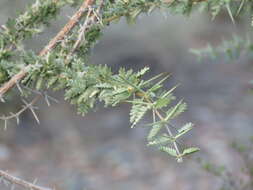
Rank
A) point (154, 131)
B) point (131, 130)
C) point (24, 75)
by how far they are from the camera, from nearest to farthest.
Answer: point (154, 131) → point (24, 75) → point (131, 130)

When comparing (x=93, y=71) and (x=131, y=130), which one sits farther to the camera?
(x=131, y=130)

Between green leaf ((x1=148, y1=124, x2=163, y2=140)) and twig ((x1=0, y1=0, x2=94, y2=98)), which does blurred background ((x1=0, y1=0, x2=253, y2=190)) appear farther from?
green leaf ((x1=148, y1=124, x2=163, y2=140))

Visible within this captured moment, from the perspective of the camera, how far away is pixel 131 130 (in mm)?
3652

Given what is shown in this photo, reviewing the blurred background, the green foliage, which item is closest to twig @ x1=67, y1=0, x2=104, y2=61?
the green foliage

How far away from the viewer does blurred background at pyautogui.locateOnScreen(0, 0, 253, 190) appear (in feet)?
10.4

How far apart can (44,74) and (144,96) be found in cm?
20

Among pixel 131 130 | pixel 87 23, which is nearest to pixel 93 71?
pixel 87 23

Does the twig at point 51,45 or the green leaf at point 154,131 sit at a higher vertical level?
the twig at point 51,45

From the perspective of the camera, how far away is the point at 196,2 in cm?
103

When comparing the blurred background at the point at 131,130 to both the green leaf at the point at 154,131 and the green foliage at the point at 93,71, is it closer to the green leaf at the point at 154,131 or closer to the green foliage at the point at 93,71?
the green foliage at the point at 93,71

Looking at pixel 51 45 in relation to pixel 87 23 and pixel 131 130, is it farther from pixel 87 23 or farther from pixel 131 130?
pixel 131 130

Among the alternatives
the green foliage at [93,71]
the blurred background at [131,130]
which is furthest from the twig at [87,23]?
the blurred background at [131,130]

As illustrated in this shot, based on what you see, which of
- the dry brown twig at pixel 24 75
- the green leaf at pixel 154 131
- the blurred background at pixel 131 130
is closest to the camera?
the green leaf at pixel 154 131

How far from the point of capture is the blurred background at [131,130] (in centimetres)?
316
